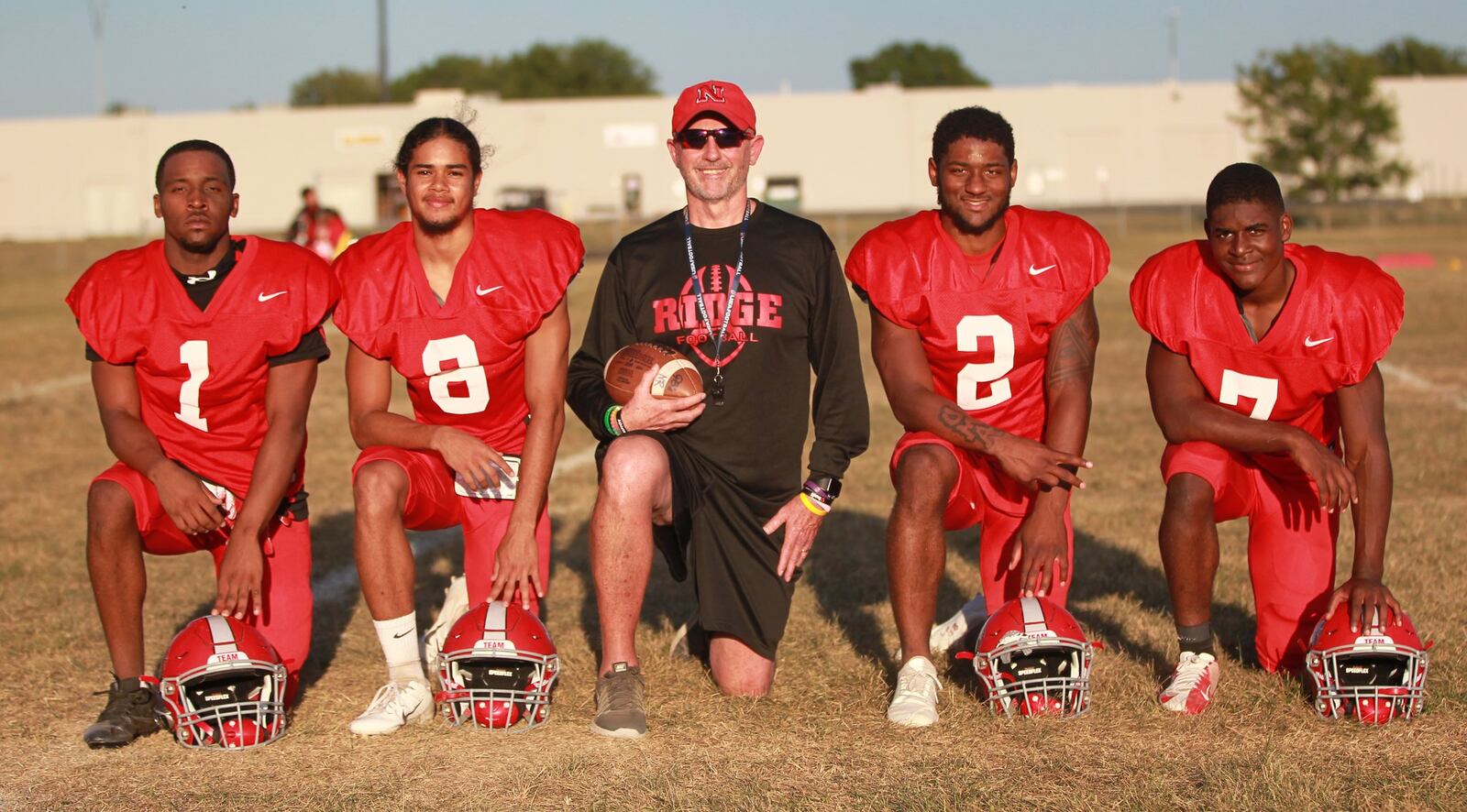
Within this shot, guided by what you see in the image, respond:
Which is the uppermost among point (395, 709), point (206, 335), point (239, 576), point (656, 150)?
point (656, 150)

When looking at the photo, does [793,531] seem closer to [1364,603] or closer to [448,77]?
[1364,603]

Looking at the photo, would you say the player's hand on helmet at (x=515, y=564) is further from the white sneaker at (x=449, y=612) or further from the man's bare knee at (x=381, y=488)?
the white sneaker at (x=449, y=612)

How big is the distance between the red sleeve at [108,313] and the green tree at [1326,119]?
37.1 meters

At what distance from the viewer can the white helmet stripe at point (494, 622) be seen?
4184 millimetres

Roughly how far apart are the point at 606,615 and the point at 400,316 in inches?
44.9

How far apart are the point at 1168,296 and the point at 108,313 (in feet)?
10.7

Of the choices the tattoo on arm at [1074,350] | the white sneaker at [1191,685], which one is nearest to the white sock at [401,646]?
the tattoo on arm at [1074,350]

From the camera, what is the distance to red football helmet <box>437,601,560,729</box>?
418 cm

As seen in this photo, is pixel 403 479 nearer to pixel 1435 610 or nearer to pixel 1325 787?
pixel 1325 787

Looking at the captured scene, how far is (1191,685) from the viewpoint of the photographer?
172 inches

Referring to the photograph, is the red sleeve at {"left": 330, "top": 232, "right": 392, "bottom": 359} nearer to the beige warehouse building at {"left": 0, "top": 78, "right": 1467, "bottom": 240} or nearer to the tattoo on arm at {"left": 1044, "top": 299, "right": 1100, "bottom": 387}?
the tattoo on arm at {"left": 1044, "top": 299, "right": 1100, "bottom": 387}

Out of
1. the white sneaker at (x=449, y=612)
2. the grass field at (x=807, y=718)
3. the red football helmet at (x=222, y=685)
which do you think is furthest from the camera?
the white sneaker at (x=449, y=612)

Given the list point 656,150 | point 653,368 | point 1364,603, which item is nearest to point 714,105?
point 653,368

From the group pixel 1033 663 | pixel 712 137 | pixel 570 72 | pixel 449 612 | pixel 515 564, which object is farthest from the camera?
pixel 570 72
